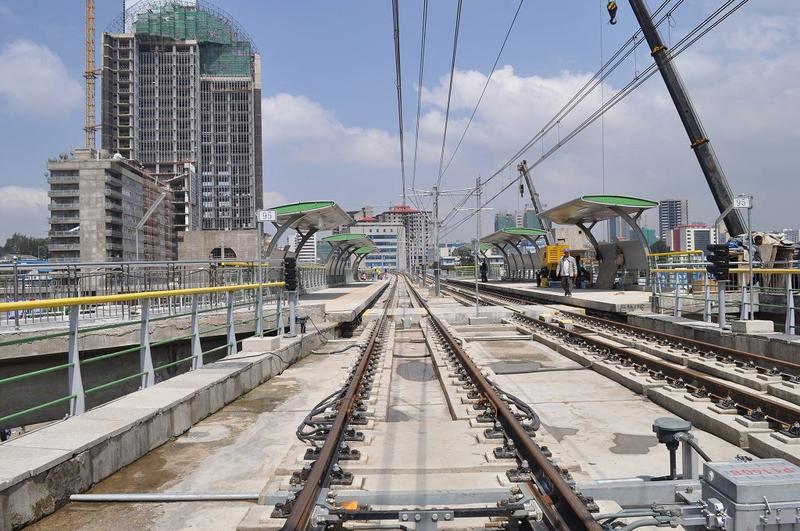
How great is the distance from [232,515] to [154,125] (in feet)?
516

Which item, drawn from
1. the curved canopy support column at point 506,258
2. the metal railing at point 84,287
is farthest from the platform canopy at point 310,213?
the curved canopy support column at point 506,258

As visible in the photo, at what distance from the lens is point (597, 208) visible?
93.2ft

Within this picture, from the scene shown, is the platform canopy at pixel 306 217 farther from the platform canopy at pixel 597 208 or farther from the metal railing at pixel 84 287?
the platform canopy at pixel 597 208

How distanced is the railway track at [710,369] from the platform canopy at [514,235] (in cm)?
2881

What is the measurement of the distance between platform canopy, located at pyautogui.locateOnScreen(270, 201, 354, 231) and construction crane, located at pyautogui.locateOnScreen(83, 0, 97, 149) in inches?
5381

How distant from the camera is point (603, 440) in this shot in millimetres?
6414

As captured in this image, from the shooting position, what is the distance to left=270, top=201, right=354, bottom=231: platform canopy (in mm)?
24500

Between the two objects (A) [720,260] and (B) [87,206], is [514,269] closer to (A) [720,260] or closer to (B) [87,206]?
(A) [720,260]

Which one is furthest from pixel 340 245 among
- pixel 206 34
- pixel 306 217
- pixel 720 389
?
pixel 206 34

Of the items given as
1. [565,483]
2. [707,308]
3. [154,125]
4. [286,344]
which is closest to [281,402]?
[286,344]

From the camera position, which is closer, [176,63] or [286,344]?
[286,344]

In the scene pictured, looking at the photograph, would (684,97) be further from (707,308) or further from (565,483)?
(565,483)

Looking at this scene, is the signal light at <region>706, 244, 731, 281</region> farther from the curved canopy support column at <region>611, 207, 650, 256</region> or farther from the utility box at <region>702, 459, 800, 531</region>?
the curved canopy support column at <region>611, 207, 650, 256</region>

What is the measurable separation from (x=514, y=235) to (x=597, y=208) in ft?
58.2
